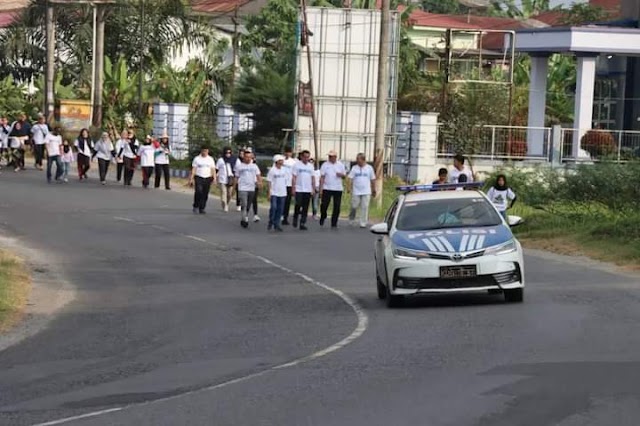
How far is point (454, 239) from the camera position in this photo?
17.4m

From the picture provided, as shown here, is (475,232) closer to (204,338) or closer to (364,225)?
(204,338)

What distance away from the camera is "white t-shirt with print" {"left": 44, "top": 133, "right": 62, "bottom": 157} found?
40656 millimetres

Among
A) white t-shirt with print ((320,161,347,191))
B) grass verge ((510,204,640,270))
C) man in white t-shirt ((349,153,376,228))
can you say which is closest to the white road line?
grass verge ((510,204,640,270))

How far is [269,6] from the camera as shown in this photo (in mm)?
72500

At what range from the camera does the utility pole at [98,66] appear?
51.7m

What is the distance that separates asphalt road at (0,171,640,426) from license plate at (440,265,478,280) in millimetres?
415

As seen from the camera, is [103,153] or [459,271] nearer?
[459,271]

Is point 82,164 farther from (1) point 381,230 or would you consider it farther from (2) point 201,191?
(1) point 381,230

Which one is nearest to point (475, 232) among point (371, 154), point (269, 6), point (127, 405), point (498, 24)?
point (127, 405)

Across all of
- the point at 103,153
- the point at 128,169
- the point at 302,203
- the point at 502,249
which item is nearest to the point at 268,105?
the point at 103,153

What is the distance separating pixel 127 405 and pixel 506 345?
13.8 feet

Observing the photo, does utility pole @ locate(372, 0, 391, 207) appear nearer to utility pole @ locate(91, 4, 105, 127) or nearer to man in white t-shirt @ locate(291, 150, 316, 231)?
man in white t-shirt @ locate(291, 150, 316, 231)

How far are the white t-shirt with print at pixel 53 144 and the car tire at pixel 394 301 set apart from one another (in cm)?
2458

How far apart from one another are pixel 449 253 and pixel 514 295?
3.50ft
